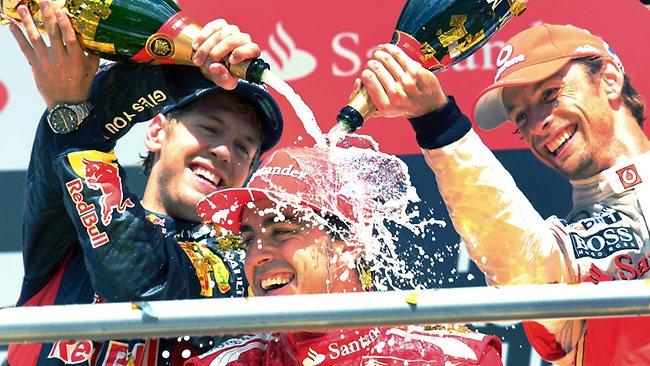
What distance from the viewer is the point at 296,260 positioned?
2008 mm

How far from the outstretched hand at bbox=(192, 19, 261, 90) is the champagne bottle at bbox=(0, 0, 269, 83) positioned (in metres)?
0.03

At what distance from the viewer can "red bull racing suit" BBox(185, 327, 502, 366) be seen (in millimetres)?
1883

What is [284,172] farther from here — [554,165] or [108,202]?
[554,165]

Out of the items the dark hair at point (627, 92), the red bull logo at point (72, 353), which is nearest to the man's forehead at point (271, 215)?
the red bull logo at point (72, 353)

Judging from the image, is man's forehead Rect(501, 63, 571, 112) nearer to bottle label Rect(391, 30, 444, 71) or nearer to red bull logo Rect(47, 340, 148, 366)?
bottle label Rect(391, 30, 444, 71)

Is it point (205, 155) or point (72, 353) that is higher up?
point (205, 155)

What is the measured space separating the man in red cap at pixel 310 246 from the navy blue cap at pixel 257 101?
244 mm

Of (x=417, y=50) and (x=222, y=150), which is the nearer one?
(x=417, y=50)

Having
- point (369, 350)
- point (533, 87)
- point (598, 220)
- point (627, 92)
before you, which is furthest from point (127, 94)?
point (627, 92)

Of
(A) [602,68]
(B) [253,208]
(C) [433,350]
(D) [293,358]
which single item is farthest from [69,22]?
(A) [602,68]

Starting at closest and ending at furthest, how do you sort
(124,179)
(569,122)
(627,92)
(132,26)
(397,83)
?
(397,83) → (132,26) → (124,179) → (569,122) → (627,92)

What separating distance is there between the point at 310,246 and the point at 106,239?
325 millimetres

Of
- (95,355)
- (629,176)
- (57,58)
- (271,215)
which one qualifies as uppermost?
(57,58)

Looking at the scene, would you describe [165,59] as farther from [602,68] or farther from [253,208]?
[602,68]
